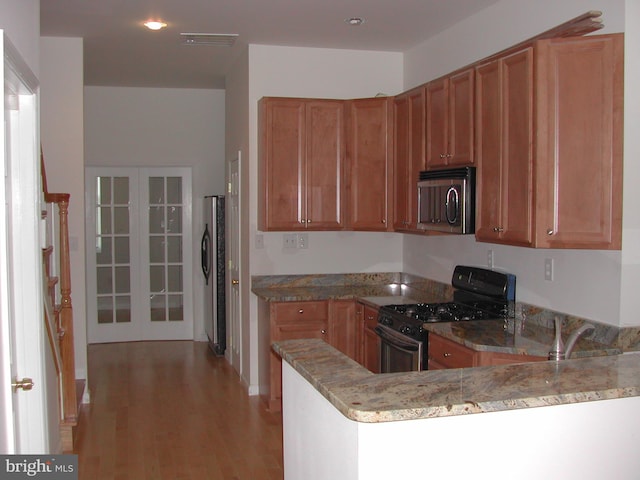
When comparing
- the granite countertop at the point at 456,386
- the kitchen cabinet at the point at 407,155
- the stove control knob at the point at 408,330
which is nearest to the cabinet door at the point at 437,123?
the kitchen cabinet at the point at 407,155

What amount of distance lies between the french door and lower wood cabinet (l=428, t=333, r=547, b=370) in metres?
4.62

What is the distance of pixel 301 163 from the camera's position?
5.32 meters

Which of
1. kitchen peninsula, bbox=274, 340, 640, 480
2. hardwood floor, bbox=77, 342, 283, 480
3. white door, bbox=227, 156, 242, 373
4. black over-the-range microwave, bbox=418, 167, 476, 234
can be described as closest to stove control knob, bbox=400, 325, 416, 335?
black over-the-range microwave, bbox=418, 167, 476, 234

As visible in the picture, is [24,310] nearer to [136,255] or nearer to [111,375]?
[111,375]

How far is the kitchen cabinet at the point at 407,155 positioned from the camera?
481 centimetres

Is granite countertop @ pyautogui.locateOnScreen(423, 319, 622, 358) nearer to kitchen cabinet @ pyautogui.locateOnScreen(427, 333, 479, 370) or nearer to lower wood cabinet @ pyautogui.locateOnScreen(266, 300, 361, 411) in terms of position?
kitchen cabinet @ pyautogui.locateOnScreen(427, 333, 479, 370)

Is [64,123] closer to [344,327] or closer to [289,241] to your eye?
[289,241]

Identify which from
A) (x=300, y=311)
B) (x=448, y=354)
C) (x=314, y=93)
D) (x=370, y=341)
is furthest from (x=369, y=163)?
(x=448, y=354)

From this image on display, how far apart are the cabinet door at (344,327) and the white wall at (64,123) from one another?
2025mm

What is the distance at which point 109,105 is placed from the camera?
7602mm

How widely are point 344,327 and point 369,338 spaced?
25 centimetres

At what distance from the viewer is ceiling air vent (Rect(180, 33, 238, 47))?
16.8 ft

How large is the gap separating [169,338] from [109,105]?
2.67m

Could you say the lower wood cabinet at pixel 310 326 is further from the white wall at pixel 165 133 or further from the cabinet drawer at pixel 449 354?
the white wall at pixel 165 133
